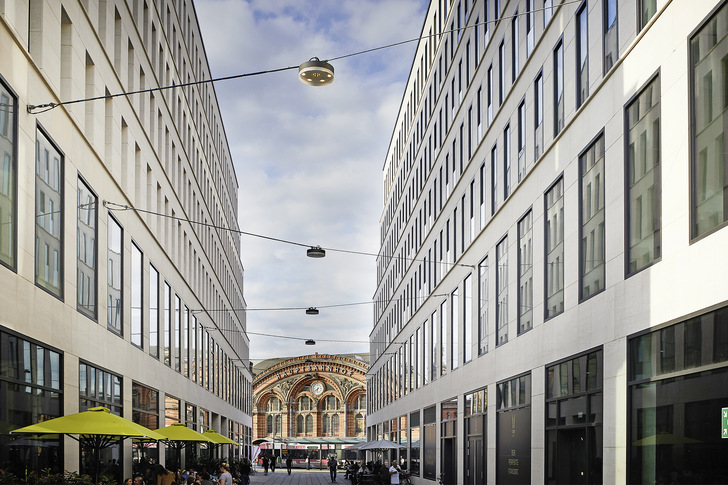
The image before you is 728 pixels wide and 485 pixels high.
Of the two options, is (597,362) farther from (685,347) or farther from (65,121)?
(65,121)

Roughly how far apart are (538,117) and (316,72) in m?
7.38

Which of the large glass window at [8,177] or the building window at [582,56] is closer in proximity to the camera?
the large glass window at [8,177]

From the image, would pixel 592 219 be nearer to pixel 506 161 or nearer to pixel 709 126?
pixel 709 126

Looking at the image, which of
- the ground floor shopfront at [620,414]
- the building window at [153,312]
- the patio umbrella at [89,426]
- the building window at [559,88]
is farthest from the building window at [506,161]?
the patio umbrella at [89,426]

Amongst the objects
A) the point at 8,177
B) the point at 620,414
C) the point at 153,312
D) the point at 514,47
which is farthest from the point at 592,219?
the point at 153,312

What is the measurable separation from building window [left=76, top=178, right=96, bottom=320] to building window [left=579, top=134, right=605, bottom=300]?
11402 millimetres

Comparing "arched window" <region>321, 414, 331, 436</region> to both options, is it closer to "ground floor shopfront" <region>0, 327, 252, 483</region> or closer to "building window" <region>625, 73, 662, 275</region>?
"ground floor shopfront" <region>0, 327, 252, 483</region>

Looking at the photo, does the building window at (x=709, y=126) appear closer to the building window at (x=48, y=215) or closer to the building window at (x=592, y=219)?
the building window at (x=592, y=219)

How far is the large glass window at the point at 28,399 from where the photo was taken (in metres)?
15.7

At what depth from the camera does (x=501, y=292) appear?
2800 centimetres

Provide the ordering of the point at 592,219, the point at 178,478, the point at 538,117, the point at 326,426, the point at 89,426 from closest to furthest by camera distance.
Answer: the point at 89,426
the point at 592,219
the point at 538,117
the point at 178,478
the point at 326,426

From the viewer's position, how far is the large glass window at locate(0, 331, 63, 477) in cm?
1568

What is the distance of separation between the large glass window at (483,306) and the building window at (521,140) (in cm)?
550

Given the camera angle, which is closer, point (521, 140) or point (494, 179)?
point (521, 140)
